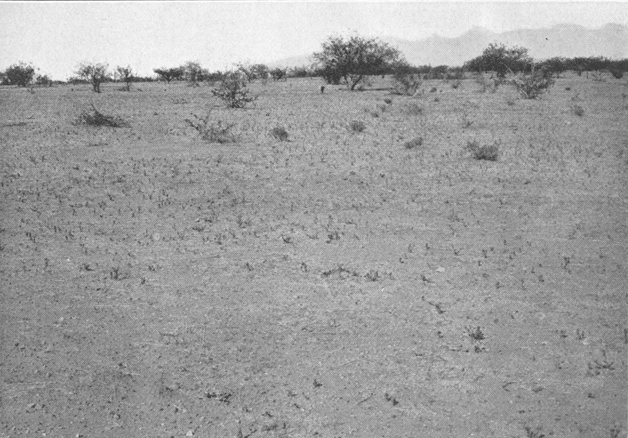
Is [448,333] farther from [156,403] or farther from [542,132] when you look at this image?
[542,132]

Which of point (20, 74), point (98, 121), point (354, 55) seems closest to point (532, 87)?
point (354, 55)

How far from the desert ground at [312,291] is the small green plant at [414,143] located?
0.12 meters

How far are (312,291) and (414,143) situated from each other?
321 inches

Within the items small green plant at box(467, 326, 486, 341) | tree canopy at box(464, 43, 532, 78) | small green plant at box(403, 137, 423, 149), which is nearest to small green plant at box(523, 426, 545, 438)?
small green plant at box(467, 326, 486, 341)

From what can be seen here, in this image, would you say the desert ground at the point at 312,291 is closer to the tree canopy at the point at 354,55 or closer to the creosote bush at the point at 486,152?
the creosote bush at the point at 486,152

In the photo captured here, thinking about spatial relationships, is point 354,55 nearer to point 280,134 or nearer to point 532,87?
point 532,87

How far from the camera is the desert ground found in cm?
491

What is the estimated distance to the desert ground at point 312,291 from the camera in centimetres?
491

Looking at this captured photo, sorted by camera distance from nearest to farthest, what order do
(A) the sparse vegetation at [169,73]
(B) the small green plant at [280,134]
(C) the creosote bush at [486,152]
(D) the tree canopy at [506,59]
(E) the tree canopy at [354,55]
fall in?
(C) the creosote bush at [486,152] → (B) the small green plant at [280,134] → (E) the tree canopy at [354,55] → (D) the tree canopy at [506,59] → (A) the sparse vegetation at [169,73]

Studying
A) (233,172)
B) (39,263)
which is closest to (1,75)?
(233,172)

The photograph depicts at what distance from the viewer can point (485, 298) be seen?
6777 millimetres

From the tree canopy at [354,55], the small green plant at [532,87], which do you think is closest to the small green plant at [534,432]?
the small green plant at [532,87]

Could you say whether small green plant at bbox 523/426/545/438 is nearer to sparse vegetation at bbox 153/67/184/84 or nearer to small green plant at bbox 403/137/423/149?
small green plant at bbox 403/137/423/149

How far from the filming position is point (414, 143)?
14102mm
